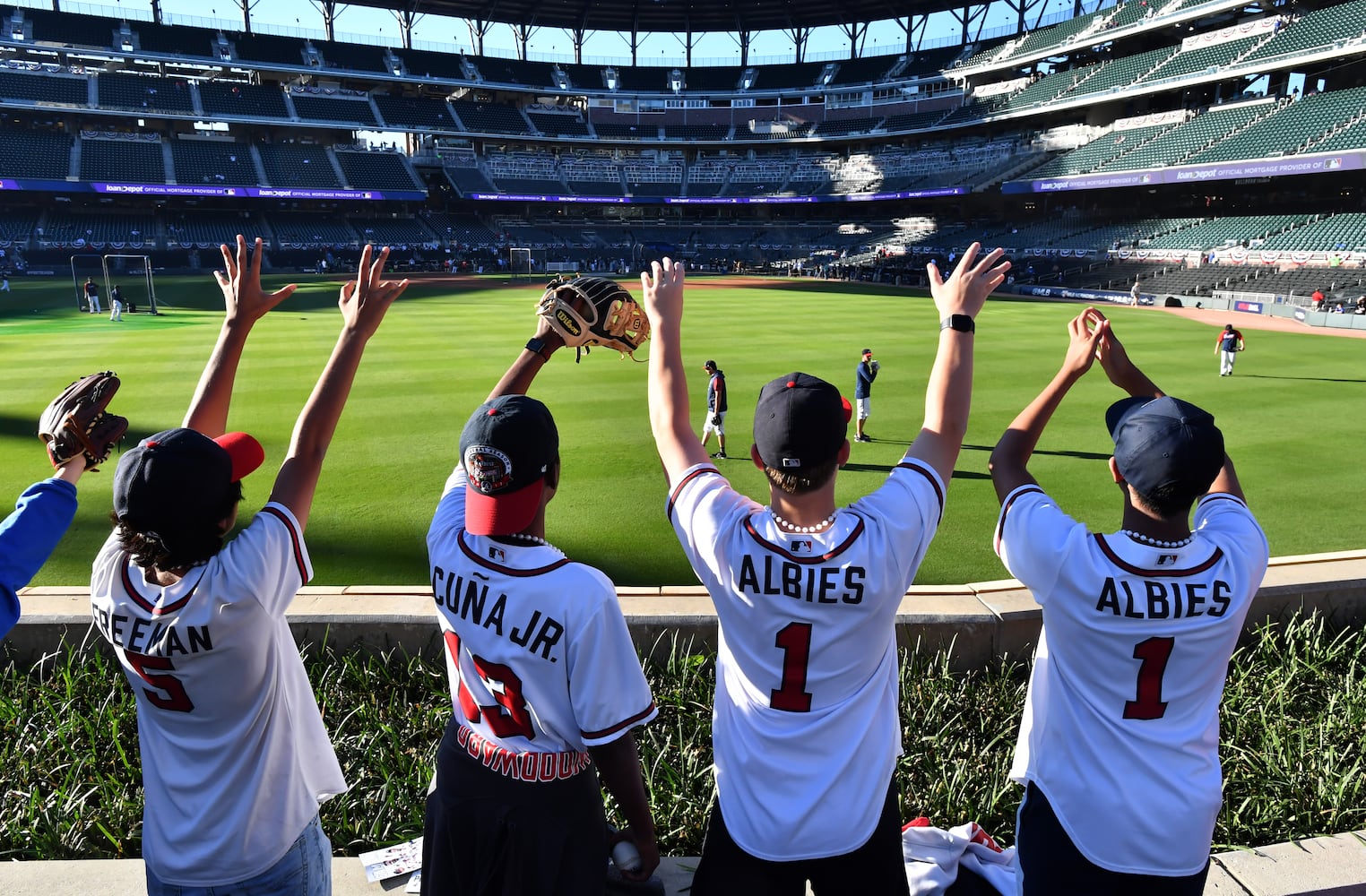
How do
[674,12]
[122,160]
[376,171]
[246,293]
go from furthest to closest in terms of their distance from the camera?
[674,12], [376,171], [122,160], [246,293]

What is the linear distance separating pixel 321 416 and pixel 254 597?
2.36 feet

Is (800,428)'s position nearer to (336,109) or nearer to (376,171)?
(376,171)

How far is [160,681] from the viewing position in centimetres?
234

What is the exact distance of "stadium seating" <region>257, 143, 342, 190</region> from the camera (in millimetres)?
59500

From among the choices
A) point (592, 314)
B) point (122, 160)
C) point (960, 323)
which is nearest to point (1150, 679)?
point (960, 323)

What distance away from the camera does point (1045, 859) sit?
262cm

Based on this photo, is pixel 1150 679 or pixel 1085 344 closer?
pixel 1150 679

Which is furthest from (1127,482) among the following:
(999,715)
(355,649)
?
(355,649)

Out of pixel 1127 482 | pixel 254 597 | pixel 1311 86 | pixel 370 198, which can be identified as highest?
pixel 1311 86

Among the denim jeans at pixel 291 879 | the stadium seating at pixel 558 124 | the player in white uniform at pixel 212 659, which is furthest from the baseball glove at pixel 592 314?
the stadium seating at pixel 558 124

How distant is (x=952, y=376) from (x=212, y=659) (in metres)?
2.49

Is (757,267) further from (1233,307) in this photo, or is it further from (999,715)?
(999,715)

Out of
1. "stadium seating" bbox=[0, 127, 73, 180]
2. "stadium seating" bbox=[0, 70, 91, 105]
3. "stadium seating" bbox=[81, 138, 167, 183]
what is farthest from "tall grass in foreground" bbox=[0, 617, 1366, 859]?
"stadium seating" bbox=[0, 70, 91, 105]

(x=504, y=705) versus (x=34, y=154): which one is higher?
(x=34, y=154)
